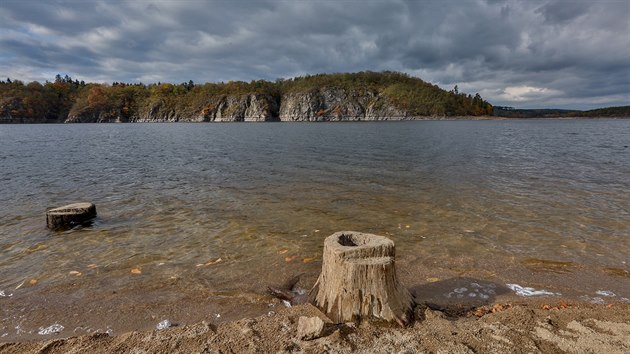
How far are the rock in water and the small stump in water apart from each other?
9.73 m

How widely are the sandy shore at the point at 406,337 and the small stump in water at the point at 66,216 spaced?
7.03 m

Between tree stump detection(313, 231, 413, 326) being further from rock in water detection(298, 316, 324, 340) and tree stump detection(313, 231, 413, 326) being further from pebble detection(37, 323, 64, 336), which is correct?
pebble detection(37, 323, 64, 336)

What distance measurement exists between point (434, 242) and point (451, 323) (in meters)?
4.68

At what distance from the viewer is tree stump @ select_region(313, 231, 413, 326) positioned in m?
5.09

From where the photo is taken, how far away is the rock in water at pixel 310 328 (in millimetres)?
4680

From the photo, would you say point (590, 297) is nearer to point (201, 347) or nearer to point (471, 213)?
point (471, 213)

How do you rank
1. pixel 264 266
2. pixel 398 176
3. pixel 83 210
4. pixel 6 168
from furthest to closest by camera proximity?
pixel 6 168 → pixel 398 176 → pixel 83 210 → pixel 264 266

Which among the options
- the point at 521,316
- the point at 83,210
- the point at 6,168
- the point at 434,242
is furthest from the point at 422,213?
the point at 6,168

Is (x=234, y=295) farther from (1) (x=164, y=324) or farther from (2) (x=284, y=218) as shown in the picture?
(2) (x=284, y=218)

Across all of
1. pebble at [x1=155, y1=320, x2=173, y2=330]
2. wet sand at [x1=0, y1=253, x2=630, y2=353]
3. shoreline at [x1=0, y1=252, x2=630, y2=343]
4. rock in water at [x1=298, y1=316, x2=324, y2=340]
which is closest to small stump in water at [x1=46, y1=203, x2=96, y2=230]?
shoreline at [x1=0, y1=252, x2=630, y2=343]

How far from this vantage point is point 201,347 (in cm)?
461

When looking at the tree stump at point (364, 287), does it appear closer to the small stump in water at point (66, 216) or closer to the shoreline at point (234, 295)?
the shoreline at point (234, 295)

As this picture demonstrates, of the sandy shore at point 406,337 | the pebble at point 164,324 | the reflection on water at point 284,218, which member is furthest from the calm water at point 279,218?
the sandy shore at point 406,337

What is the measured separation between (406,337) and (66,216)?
11.1 m
